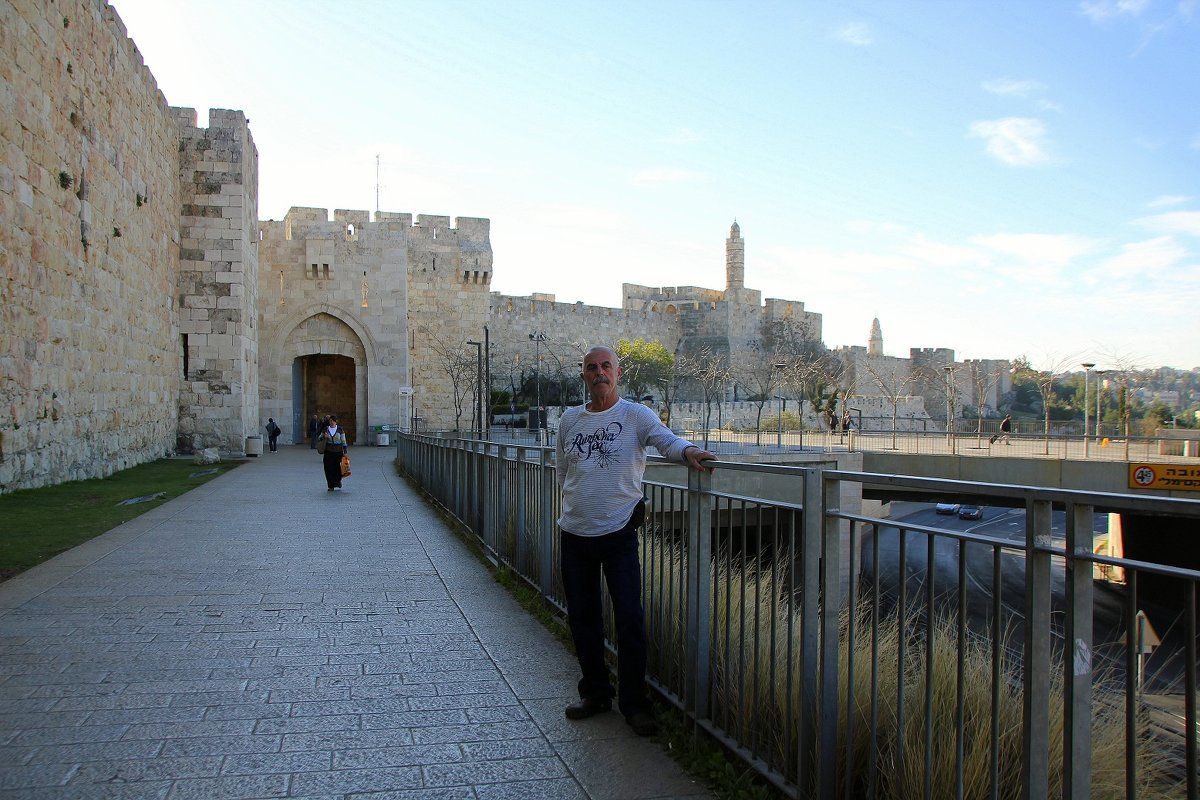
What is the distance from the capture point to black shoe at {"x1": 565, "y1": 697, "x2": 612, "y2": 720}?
379 centimetres

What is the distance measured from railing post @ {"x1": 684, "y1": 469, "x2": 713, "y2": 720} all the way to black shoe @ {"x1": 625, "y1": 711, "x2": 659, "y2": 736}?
136 millimetres

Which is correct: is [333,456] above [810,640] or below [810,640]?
below

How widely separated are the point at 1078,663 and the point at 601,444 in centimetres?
212

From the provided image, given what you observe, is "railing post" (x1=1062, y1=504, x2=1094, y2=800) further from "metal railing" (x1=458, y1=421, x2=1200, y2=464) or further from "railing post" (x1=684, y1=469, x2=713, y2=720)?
"metal railing" (x1=458, y1=421, x2=1200, y2=464)

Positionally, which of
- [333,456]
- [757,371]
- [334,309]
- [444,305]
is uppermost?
[444,305]

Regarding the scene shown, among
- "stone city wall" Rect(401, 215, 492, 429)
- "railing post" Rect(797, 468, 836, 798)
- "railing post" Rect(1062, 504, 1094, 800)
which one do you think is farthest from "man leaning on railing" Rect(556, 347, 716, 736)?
"stone city wall" Rect(401, 215, 492, 429)

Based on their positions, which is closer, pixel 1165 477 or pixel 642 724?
pixel 642 724

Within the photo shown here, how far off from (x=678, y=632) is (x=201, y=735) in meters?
1.78

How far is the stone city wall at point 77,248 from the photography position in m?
11.8

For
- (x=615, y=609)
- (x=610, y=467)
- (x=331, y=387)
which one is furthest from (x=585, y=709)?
(x=331, y=387)

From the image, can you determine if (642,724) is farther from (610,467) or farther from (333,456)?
(333,456)

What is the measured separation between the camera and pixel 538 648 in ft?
16.2

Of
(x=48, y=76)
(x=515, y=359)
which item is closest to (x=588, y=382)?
(x=48, y=76)

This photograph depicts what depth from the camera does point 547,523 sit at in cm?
573
